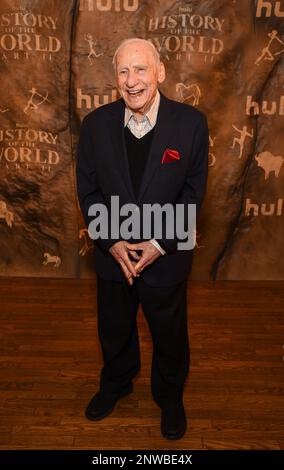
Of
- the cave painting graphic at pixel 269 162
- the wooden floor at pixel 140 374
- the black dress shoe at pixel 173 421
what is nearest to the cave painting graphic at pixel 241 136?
the cave painting graphic at pixel 269 162

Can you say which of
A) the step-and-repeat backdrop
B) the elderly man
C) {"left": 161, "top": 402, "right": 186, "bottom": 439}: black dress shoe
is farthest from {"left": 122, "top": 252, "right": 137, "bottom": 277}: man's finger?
the step-and-repeat backdrop

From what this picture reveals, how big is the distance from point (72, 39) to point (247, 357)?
219 centimetres

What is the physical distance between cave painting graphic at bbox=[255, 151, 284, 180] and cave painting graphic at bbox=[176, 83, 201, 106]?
57 cm

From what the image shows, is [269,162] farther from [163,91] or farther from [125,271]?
[125,271]

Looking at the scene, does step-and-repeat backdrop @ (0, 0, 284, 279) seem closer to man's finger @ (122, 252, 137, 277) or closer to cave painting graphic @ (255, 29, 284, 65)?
cave painting graphic @ (255, 29, 284, 65)

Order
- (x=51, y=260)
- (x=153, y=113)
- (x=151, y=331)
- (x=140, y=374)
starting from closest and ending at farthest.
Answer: (x=153, y=113) → (x=151, y=331) → (x=140, y=374) → (x=51, y=260)

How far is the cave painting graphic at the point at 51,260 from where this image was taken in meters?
3.71

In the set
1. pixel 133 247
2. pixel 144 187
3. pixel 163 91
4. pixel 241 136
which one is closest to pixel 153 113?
pixel 144 187

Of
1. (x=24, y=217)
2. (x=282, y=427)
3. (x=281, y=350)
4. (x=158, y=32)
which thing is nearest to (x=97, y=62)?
(x=158, y=32)

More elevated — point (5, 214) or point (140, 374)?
point (5, 214)

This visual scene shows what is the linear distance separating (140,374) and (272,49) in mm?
2151

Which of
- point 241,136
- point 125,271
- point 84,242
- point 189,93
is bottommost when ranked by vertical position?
point 84,242

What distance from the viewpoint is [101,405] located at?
2.32 meters

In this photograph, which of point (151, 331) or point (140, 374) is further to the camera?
point (140, 374)
